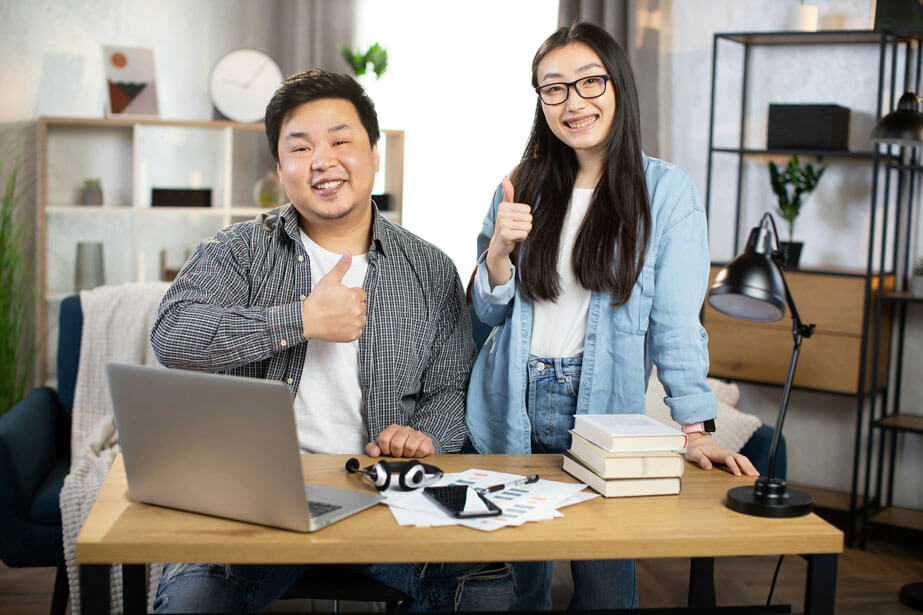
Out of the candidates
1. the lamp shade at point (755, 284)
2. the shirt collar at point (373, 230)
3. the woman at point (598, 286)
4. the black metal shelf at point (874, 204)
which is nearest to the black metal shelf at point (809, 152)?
the black metal shelf at point (874, 204)

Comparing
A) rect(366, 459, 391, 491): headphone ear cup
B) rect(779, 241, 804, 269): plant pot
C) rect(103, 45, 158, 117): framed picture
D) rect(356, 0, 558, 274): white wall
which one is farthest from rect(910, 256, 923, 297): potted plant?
rect(103, 45, 158, 117): framed picture

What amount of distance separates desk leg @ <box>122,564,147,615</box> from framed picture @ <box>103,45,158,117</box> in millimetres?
3095

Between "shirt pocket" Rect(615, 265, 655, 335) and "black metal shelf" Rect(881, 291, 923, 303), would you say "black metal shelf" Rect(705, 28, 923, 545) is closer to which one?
"black metal shelf" Rect(881, 291, 923, 303)

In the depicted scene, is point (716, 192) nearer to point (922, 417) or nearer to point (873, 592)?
point (922, 417)

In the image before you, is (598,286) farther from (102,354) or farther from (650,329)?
(102,354)

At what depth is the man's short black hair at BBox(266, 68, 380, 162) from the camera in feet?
6.22

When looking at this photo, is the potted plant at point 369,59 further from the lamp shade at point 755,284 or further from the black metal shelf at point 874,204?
the lamp shade at point 755,284

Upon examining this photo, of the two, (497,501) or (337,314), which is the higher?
(337,314)

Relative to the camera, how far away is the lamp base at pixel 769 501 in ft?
4.57

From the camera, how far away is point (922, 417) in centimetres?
365

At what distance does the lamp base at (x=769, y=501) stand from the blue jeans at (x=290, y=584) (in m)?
0.50

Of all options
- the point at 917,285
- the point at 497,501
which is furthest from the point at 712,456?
the point at 917,285

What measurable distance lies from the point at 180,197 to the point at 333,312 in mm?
2747

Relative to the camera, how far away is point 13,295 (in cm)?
410
